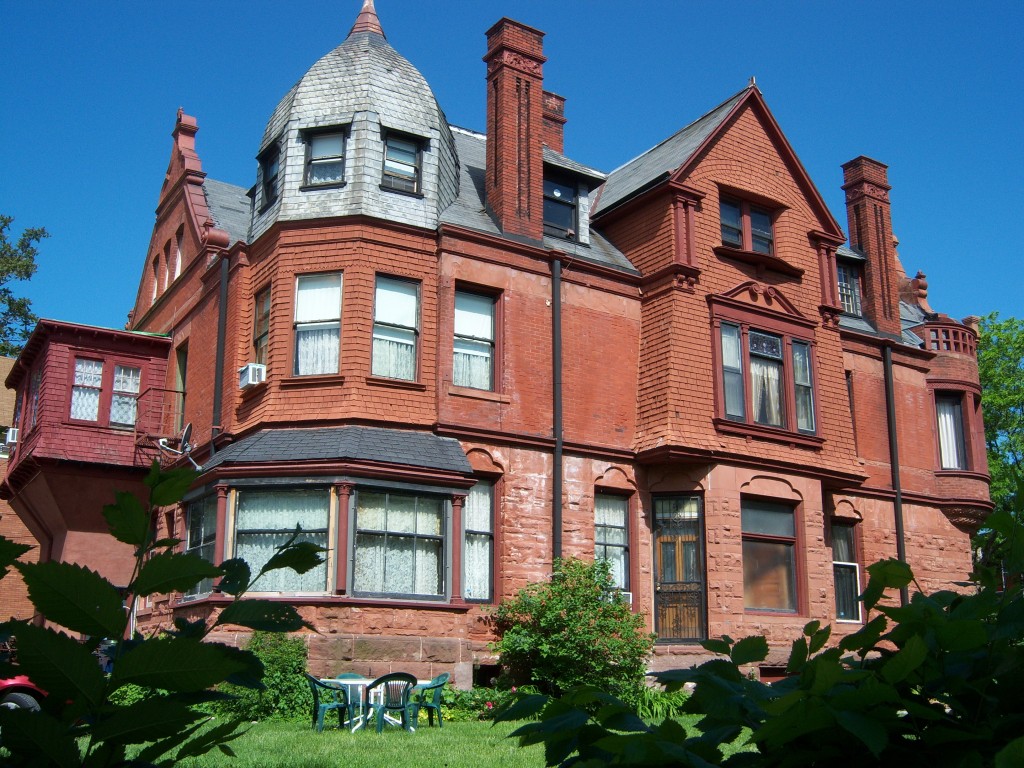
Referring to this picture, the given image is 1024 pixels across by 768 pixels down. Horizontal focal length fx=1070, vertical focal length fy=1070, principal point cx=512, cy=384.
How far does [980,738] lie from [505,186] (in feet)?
66.8

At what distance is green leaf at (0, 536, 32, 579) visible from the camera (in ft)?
6.01

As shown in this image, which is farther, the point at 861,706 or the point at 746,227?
the point at 746,227

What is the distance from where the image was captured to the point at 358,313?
19812 mm

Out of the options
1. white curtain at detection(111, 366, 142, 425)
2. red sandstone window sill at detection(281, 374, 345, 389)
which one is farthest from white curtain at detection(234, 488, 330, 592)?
white curtain at detection(111, 366, 142, 425)

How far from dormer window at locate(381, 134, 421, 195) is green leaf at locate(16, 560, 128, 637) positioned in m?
19.7

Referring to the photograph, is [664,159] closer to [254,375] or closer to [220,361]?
[254,375]

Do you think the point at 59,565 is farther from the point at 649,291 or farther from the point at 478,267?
the point at 649,291

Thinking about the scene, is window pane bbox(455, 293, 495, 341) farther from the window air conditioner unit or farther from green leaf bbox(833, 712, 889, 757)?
green leaf bbox(833, 712, 889, 757)

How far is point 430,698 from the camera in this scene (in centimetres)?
1617

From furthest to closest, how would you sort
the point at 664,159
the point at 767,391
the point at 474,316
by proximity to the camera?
the point at 664,159 < the point at 767,391 < the point at 474,316

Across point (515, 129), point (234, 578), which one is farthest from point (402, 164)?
point (234, 578)

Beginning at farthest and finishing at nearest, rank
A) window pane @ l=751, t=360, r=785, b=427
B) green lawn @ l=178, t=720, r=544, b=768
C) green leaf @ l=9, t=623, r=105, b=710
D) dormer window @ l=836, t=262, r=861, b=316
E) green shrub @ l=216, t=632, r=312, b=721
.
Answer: dormer window @ l=836, t=262, r=861, b=316 → window pane @ l=751, t=360, r=785, b=427 → green shrub @ l=216, t=632, r=312, b=721 → green lawn @ l=178, t=720, r=544, b=768 → green leaf @ l=9, t=623, r=105, b=710

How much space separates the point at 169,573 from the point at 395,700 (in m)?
14.0

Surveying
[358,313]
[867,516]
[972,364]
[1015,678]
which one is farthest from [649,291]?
[1015,678]
